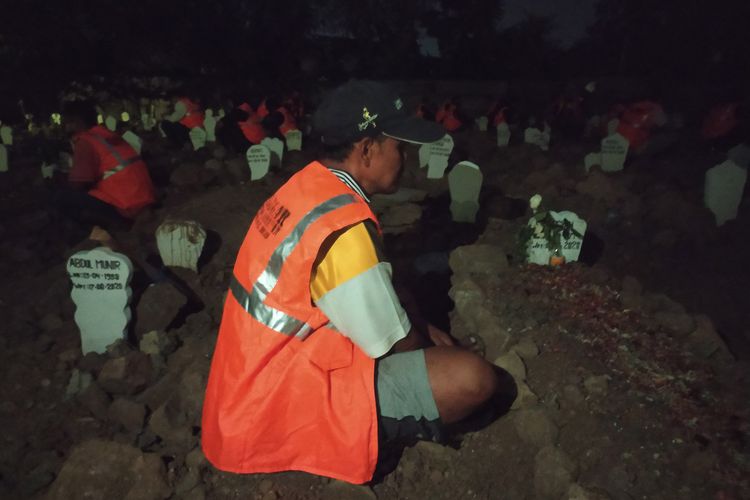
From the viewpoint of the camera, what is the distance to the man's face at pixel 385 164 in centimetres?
209

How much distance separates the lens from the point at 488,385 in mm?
2072

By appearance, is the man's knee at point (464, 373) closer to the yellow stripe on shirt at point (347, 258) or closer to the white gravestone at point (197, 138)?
the yellow stripe on shirt at point (347, 258)

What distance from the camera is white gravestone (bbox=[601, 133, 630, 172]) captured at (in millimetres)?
6391

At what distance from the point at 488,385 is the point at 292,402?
0.80 m

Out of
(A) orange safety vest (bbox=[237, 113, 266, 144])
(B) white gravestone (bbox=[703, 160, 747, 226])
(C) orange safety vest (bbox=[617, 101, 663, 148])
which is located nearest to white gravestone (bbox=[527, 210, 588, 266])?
(B) white gravestone (bbox=[703, 160, 747, 226])

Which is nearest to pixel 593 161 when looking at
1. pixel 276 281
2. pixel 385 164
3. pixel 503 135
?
pixel 503 135

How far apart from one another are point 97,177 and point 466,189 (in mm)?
3842

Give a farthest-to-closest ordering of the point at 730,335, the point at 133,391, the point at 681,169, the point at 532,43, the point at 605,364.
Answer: the point at 532,43 → the point at 681,169 → the point at 730,335 → the point at 133,391 → the point at 605,364

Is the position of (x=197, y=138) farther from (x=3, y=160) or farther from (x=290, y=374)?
(x=290, y=374)

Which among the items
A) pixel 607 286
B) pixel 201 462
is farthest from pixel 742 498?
pixel 201 462

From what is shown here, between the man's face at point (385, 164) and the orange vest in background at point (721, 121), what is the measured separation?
323 inches

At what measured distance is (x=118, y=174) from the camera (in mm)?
5324

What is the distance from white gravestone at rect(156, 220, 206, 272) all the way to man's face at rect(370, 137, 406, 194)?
9.18 ft

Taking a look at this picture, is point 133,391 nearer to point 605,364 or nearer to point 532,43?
point 605,364
